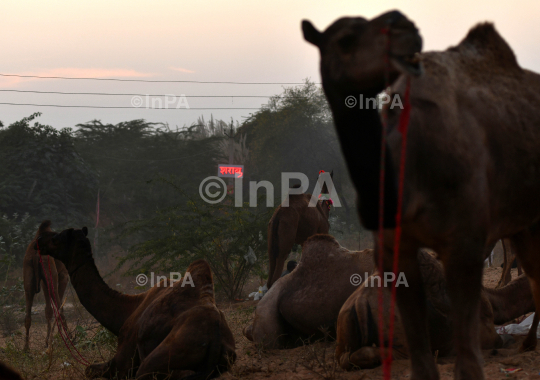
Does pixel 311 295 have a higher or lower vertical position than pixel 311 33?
lower

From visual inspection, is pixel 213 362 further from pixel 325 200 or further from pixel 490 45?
pixel 325 200

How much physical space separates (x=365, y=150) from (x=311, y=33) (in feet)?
1.88

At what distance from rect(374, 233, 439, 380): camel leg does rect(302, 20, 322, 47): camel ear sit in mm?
1111

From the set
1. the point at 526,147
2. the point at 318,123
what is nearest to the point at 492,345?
the point at 526,147

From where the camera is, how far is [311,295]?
604cm

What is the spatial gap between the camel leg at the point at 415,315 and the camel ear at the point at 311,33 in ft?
3.65

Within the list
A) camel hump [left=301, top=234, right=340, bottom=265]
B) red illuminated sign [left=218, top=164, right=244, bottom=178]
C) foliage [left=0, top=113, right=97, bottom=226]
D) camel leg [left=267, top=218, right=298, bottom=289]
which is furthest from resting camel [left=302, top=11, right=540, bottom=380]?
red illuminated sign [left=218, top=164, right=244, bottom=178]

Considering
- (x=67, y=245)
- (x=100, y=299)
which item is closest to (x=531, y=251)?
(x=100, y=299)

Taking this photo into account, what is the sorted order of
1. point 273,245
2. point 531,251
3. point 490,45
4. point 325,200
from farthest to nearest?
point 325,200 < point 273,245 < point 531,251 < point 490,45

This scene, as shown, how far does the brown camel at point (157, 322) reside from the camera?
4867 millimetres

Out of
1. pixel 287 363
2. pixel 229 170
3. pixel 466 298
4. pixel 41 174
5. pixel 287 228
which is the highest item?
pixel 229 170

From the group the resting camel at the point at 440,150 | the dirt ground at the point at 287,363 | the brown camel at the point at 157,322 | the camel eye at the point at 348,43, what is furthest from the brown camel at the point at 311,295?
the camel eye at the point at 348,43

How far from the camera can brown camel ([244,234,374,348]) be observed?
5926mm

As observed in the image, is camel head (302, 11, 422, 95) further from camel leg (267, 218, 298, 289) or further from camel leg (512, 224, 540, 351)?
camel leg (267, 218, 298, 289)
